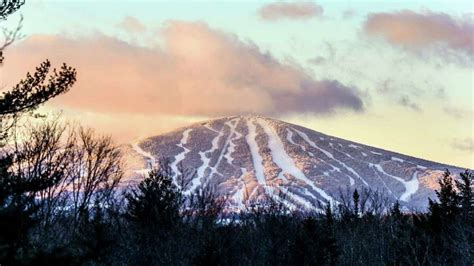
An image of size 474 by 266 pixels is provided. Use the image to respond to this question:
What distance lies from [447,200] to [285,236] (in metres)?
8.93

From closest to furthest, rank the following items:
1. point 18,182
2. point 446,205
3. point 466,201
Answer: point 18,182 < point 466,201 < point 446,205

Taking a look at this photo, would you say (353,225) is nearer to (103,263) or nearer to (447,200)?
(447,200)

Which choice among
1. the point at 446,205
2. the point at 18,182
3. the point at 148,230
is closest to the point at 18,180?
the point at 18,182

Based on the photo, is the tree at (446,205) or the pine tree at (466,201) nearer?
the pine tree at (466,201)

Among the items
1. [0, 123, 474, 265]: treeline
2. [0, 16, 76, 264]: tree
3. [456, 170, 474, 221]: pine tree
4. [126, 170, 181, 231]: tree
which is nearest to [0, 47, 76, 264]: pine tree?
[0, 16, 76, 264]: tree

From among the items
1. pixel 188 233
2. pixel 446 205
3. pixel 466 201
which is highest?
pixel 466 201

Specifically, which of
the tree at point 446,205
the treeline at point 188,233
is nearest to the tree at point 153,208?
the treeline at point 188,233

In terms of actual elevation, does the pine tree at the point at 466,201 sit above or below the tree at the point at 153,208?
above

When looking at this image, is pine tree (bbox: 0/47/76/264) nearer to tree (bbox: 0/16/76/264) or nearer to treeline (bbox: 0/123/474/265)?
tree (bbox: 0/16/76/264)

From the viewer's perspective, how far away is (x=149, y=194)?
89.0 ft

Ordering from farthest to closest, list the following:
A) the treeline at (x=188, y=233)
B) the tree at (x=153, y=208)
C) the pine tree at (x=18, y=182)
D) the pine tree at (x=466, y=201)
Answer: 1. the pine tree at (x=466, y=201)
2. the tree at (x=153, y=208)
3. the treeline at (x=188, y=233)
4. the pine tree at (x=18, y=182)

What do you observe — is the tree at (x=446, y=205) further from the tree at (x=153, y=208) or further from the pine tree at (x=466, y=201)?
the tree at (x=153, y=208)

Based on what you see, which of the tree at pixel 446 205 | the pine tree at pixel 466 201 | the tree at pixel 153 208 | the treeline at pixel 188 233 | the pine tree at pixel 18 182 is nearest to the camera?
the pine tree at pixel 18 182

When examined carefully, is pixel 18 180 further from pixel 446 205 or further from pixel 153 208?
pixel 446 205
